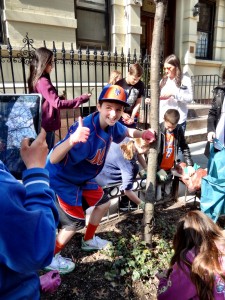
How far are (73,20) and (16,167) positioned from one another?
6181 mm

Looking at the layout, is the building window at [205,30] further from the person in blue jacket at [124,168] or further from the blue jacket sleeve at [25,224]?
the blue jacket sleeve at [25,224]

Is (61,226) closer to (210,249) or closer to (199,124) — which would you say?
(210,249)

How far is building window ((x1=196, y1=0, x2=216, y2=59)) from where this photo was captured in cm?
1008

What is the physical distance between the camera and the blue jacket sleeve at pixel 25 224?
0.84 m

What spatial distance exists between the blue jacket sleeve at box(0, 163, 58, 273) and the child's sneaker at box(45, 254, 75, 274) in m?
1.33

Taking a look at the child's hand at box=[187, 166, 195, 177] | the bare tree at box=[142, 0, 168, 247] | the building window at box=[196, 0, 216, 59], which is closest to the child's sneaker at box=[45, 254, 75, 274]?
the bare tree at box=[142, 0, 168, 247]

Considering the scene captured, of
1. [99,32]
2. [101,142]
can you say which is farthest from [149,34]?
[101,142]

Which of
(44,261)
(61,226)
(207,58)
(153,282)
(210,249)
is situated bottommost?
(153,282)

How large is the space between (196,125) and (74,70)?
3.61 metres

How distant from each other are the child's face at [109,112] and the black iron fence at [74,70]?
5.86 ft

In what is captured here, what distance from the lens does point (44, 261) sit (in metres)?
0.95

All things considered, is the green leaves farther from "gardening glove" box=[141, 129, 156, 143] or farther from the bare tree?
"gardening glove" box=[141, 129, 156, 143]

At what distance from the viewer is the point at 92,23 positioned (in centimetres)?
717

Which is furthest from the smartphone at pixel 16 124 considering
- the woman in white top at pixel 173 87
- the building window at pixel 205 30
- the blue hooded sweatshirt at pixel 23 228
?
the building window at pixel 205 30
